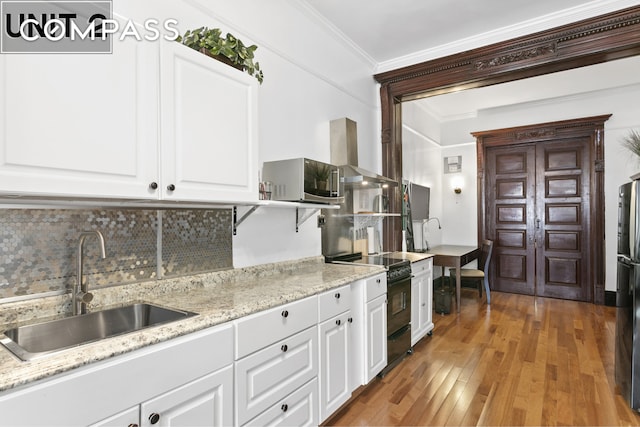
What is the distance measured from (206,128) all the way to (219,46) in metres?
0.45

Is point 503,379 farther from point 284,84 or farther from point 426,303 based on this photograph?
point 284,84

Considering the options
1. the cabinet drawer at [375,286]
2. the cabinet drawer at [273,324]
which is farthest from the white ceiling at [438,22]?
the cabinet drawer at [273,324]

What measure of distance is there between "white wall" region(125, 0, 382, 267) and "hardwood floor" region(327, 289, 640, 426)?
1260 millimetres

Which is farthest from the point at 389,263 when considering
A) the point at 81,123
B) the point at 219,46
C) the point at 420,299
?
the point at 81,123

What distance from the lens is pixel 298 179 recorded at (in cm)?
232

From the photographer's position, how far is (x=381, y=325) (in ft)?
8.87

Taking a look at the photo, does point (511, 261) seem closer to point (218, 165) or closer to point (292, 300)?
point (292, 300)

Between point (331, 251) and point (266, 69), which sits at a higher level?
point (266, 69)

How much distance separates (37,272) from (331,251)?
2195 mm

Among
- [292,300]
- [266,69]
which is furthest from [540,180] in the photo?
[292,300]

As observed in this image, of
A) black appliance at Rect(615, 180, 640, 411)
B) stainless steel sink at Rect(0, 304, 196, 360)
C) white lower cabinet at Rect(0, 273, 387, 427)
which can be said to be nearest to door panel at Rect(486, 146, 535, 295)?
black appliance at Rect(615, 180, 640, 411)

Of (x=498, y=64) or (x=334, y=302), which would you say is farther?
(x=498, y=64)

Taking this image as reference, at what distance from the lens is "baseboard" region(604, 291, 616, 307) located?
4.83 m

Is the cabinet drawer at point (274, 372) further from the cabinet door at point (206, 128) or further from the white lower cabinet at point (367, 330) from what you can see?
the cabinet door at point (206, 128)
